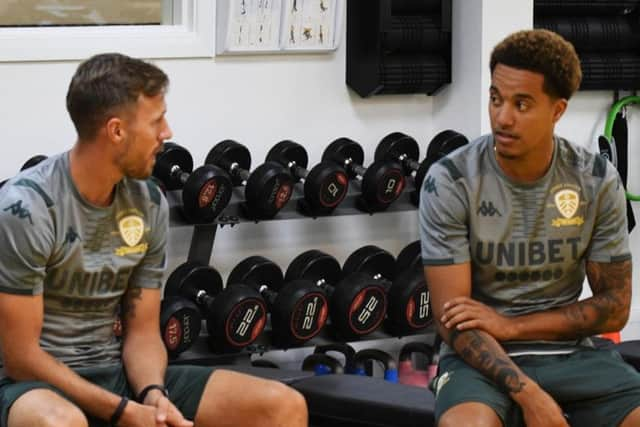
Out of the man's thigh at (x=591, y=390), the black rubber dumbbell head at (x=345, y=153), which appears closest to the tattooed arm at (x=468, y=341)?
the man's thigh at (x=591, y=390)

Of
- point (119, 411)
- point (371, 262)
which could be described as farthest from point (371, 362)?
point (119, 411)

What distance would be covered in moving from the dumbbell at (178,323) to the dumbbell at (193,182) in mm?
289

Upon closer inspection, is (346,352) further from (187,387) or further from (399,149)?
(187,387)

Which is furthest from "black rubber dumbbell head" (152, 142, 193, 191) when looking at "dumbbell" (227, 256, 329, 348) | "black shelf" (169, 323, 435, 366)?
"black shelf" (169, 323, 435, 366)

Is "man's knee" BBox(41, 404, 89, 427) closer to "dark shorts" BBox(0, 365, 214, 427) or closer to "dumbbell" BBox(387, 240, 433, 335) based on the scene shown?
"dark shorts" BBox(0, 365, 214, 427)

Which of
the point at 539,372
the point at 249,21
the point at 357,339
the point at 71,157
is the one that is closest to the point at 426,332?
the point at 357,339

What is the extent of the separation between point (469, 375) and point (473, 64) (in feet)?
6.76

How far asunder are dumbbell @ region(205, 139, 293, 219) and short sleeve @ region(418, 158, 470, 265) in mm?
1264

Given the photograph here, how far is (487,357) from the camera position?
2789mm

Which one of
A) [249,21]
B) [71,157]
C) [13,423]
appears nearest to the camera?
[13,423]

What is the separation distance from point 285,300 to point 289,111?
2.61 ft

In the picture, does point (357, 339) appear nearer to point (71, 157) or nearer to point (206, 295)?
point (206, 295)

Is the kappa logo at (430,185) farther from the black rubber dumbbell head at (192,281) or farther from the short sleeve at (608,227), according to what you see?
the black rubber dumbbell head at (192,281)

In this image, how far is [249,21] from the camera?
4355mm
